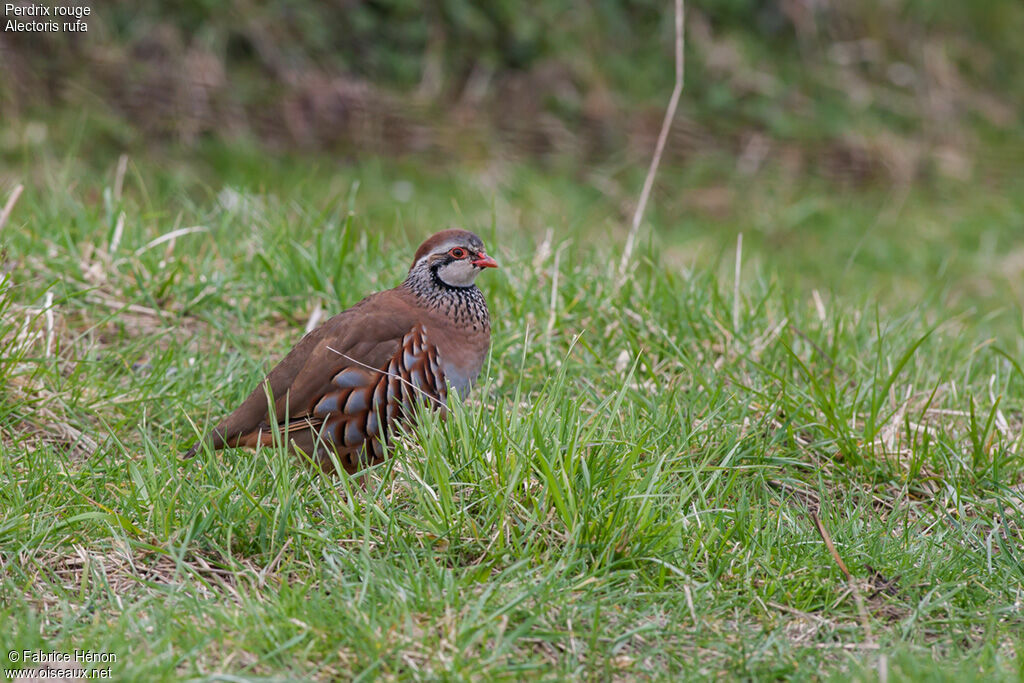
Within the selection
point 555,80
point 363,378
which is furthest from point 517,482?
point 555,80

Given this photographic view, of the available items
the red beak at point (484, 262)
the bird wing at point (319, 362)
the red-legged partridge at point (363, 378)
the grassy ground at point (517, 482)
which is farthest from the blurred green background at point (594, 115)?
the bird wing at point (319, 362)

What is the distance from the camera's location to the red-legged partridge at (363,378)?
3.56 meters

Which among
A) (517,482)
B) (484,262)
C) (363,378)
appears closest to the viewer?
(517,482)

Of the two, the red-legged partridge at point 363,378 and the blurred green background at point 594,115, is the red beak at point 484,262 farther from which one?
the blurred green background at point 594,115

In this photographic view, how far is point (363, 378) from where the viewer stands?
362 centimetres

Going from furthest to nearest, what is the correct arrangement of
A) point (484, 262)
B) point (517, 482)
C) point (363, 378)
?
point (484, 262) < point (363, 378) < point (517, 482)

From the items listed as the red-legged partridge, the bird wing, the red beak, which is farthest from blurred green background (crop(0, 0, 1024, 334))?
the bird wing

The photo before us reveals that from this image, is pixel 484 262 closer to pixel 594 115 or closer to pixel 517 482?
pixel 517 482

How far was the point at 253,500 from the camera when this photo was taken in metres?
2.98

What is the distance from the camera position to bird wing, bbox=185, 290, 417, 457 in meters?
3.53

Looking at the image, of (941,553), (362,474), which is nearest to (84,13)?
(362,474)

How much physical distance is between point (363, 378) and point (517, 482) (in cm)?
77

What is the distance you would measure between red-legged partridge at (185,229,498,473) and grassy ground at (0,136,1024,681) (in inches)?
6.5

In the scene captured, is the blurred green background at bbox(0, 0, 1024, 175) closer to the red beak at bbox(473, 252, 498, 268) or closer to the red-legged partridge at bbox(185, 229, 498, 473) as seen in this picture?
the red beak at bbox(473, 252, 498, 268)
